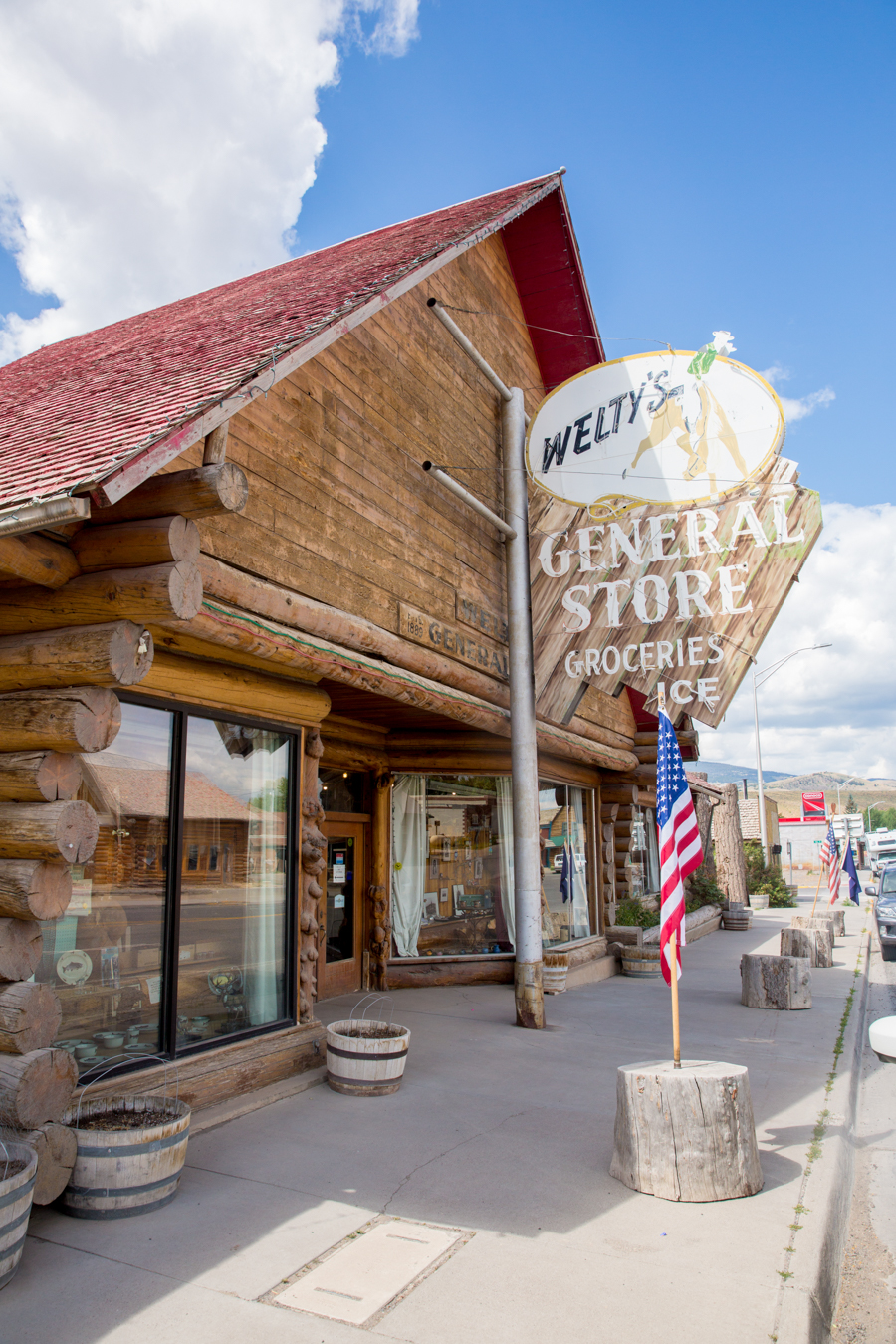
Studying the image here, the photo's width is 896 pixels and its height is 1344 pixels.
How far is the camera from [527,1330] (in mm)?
3311

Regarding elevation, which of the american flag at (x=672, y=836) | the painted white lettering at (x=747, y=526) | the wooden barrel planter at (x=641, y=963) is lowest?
the wooden barrel planter at (x=641, y=963)

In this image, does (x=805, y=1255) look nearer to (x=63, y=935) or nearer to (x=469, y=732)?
(x=63, y=935)

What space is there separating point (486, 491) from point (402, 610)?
109 inches

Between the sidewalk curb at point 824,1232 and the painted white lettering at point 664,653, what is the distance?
3665mm

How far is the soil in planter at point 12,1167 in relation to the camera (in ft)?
11.7

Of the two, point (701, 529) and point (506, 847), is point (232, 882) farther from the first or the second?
point (506, 847)

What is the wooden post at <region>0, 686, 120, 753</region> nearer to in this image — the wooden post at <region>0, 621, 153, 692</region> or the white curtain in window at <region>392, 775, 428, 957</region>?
the wooden post at <region>0, 621, 153, 692</region>

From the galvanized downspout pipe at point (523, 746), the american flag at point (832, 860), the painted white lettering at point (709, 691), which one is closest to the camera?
the painted white lettering at point (709, 691)

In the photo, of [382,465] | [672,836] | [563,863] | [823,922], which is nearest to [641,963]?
[563,863]

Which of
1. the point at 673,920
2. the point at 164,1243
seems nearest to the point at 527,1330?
the point at 164,1243

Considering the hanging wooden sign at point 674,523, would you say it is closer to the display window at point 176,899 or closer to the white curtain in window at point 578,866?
the display window at point 176,899

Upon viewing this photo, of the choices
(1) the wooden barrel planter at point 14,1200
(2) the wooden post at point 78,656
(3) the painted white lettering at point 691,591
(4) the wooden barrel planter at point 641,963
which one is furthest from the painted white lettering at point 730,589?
(4) the wooden barrel planter at point 641,963

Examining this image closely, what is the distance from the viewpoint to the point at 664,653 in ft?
26.1

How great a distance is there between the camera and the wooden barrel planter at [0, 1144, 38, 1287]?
11.2ft
